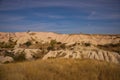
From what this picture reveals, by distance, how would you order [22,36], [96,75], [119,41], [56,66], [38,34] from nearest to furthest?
[96,75] < [56,66] < [119,41] < [22,36] < [38,34]

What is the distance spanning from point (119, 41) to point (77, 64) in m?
10.8

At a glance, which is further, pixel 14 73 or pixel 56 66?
pixel 56 66

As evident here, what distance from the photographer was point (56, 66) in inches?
165

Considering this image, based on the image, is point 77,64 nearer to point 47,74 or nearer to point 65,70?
point 65,70

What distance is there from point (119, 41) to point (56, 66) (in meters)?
11.1

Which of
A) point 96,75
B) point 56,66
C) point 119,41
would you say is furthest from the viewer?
point 119,41

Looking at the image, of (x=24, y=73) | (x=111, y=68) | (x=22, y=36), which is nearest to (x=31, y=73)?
(x=24, y=73)

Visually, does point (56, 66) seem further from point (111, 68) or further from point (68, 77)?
point (111, 68)

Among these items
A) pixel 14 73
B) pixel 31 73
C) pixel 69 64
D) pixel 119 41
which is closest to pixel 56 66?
pixel 69 64

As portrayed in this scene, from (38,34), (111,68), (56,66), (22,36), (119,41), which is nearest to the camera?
(111,68)

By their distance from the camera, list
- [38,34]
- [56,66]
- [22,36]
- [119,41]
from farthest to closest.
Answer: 1. [38,34]
2. [22,36]
3. [119,41]
4. [56,66]

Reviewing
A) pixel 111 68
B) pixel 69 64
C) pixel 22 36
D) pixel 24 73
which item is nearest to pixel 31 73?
pixel 24 73

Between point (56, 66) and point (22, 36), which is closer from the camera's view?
point (56, 66)

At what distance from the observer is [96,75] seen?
11.7 feet
